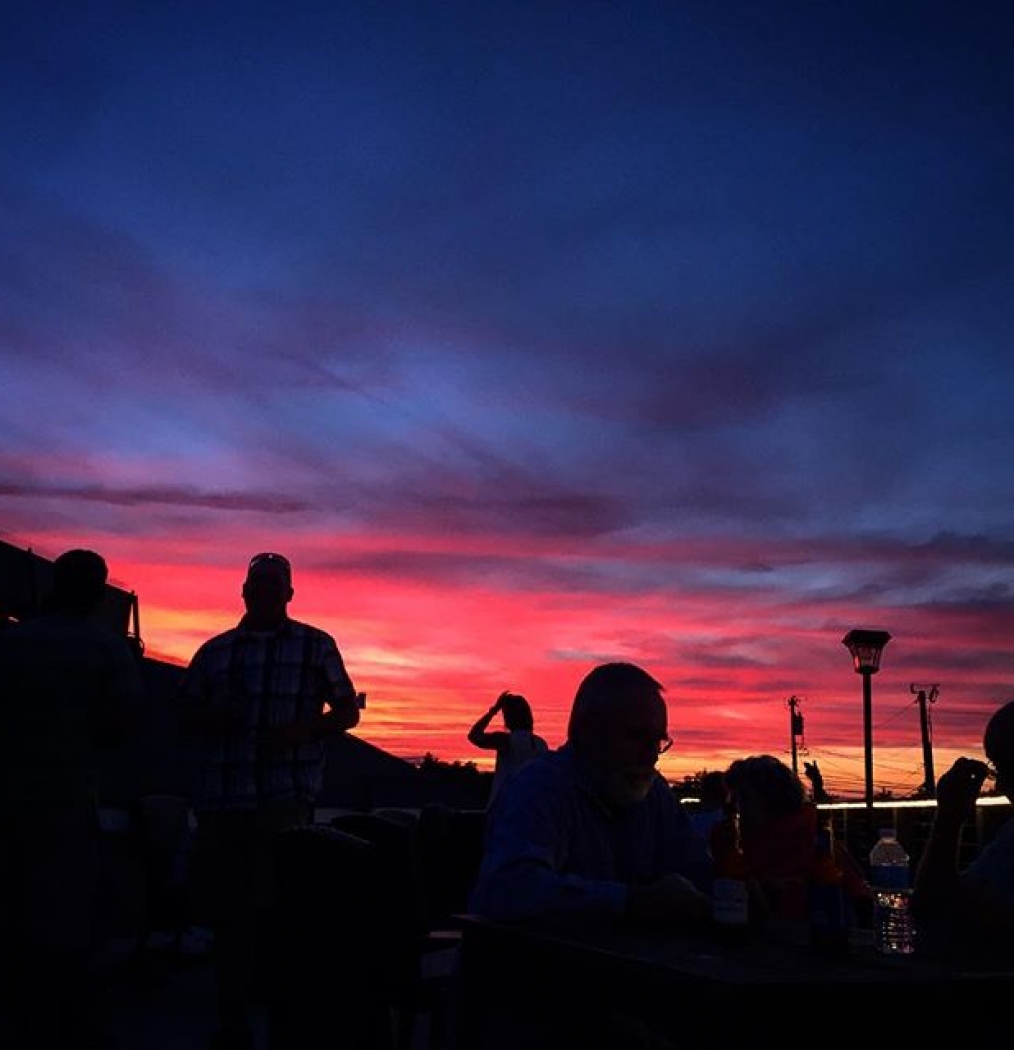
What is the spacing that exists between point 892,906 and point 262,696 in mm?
2506

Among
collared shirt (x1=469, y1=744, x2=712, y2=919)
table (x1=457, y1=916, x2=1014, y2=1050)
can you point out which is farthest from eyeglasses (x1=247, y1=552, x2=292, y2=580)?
table (x1=457, y1=916, x2=1014, y2=1050)

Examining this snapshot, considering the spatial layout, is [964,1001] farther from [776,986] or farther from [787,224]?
[787,224]

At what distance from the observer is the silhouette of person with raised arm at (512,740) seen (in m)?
7.82

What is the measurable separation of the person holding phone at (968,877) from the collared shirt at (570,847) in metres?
0.60

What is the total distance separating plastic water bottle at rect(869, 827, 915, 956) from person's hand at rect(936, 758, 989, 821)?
226mm

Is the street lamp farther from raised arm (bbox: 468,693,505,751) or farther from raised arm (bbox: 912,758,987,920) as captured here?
raised arm (bbox: 912,758,987,920)

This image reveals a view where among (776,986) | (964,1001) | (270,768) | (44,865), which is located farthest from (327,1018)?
(270,768)

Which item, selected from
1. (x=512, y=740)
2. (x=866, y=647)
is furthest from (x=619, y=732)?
(x=866, y=647)

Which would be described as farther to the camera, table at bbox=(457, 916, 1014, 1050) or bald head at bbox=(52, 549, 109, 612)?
bald head at bbox=(52, 549, 109, 612)

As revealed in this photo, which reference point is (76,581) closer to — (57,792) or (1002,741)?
(57,792)

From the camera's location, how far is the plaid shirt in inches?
181

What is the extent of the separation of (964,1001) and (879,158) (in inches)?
400

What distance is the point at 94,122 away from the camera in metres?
10.2

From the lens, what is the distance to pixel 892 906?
3.22 meters
